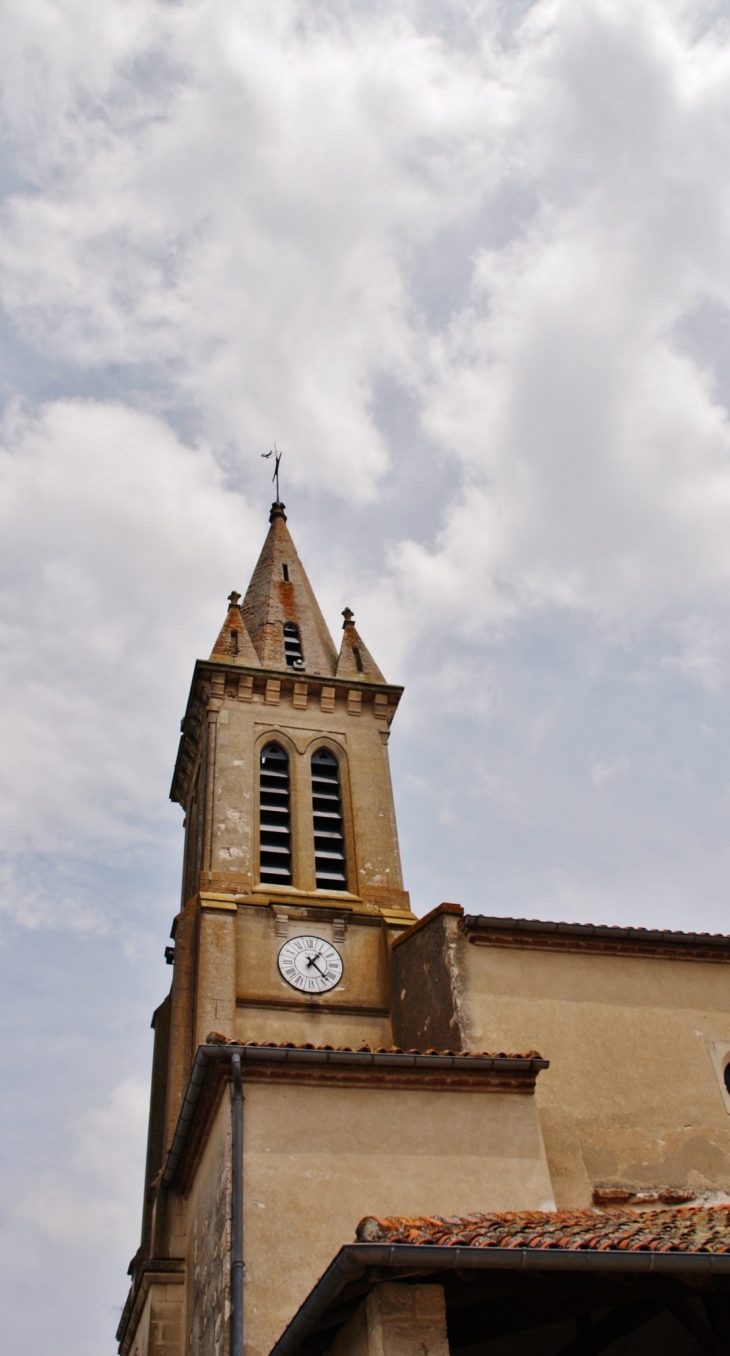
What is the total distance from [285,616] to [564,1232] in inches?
757

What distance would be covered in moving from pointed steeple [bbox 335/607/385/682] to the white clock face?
277 inches

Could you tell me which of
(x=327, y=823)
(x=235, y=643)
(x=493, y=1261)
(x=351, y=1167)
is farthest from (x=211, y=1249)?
(x=235, y=643)

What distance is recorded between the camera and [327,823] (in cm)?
2081

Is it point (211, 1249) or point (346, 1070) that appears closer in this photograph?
point (211, 1249)

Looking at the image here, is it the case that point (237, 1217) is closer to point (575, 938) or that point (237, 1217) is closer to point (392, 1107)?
point (392, 1107)

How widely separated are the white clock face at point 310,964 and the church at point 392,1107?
0.04 meters

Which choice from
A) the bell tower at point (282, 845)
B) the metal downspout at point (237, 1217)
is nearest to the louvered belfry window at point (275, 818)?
the bell tower at point (282, 845)

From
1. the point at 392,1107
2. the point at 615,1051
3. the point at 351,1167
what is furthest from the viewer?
the point at 615,1051

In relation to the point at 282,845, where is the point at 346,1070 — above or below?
below

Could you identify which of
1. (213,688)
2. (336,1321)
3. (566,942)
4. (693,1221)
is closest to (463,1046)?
(566,942)

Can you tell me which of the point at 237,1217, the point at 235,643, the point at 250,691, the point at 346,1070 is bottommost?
the point at 237,1217

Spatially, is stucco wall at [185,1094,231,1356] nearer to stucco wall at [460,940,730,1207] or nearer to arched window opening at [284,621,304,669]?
stucco wall at [460,940,730,1207]

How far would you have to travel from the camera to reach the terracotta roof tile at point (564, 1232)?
23.8ft

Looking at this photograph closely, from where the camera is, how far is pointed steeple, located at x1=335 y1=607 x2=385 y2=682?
23.8m
